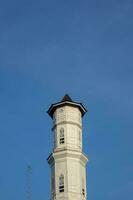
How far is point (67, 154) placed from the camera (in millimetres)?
62875

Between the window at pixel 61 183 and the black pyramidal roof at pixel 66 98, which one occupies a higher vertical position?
the black pyramidal roof at pixel 66 98

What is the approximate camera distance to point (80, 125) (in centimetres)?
6650

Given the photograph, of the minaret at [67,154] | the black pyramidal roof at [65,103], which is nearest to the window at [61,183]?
the minaret at [67,154]

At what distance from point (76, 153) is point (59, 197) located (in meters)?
5.56

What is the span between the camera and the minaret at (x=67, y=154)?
61531 mm

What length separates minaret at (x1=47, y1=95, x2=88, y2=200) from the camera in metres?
61.5

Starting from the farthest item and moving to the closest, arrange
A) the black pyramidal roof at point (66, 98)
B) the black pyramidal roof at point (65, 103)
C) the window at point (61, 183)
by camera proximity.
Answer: the black pyramidal roof at point (66, 98) < the black pyramidal roof at point (65, 103) < the window at point (61, 183)

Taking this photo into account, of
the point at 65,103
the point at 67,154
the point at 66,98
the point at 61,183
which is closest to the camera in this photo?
the point at 61,183

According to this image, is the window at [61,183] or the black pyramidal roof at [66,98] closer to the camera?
the window at [61,183]

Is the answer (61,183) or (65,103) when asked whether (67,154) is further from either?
(65,103)

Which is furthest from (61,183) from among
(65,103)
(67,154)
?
(65,103)

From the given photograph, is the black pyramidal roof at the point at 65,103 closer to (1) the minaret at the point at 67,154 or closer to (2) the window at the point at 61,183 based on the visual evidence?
(1) the minaret at the point at 67,154

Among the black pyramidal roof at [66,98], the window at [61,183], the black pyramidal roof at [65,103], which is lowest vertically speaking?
the window at [61,183]

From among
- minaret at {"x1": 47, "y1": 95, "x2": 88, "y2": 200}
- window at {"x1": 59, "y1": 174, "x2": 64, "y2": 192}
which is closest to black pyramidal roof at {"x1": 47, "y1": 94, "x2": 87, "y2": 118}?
minaret at {"x1": 47, "y1": 95, "x2": 88, "y2": 200}
